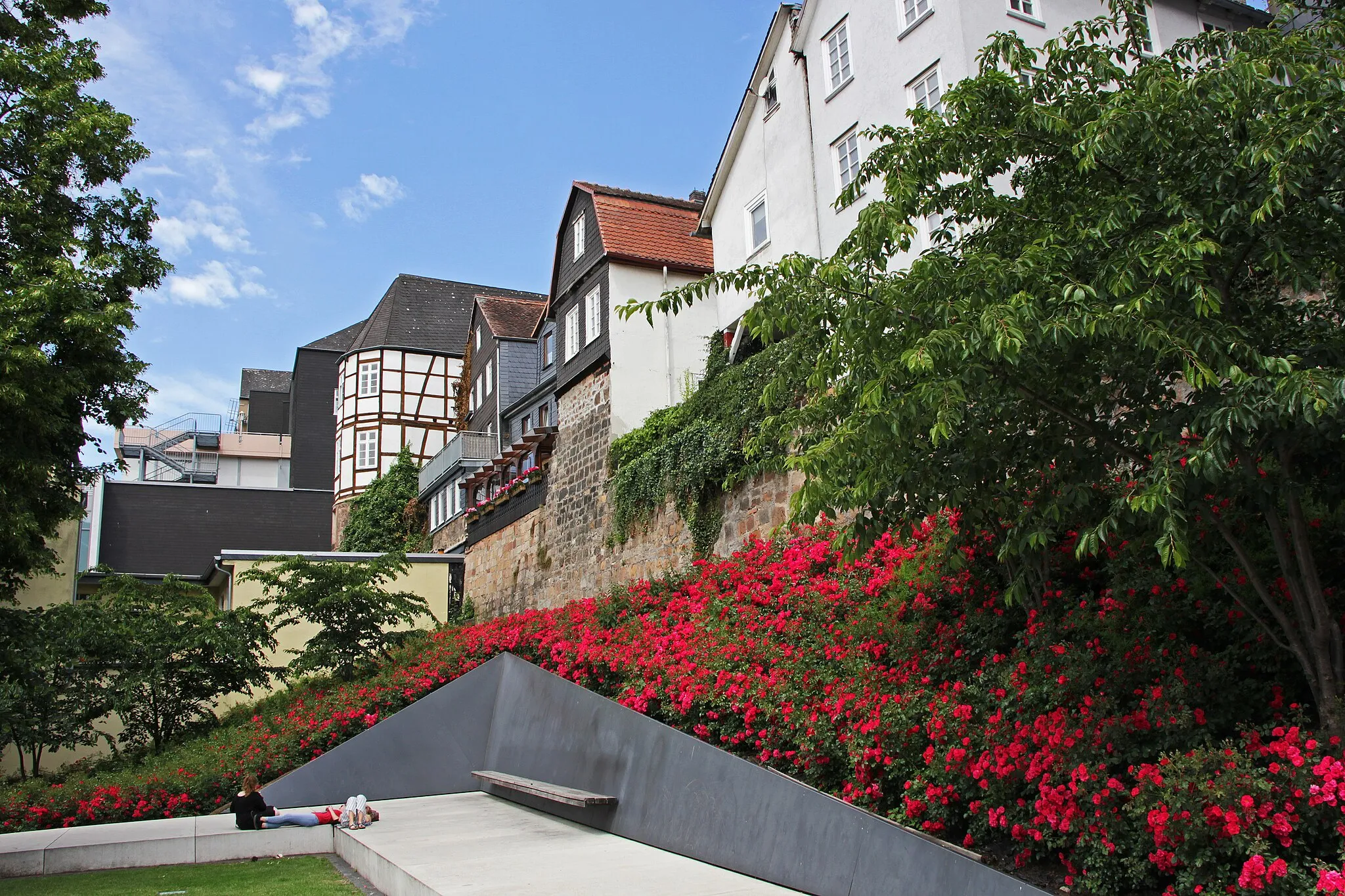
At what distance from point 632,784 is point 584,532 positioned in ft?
35.8

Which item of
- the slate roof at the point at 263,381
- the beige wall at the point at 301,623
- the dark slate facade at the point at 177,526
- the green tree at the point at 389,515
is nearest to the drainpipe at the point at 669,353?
the beige wall at the point at 301,623

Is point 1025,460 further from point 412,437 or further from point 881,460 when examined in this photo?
point 412,437

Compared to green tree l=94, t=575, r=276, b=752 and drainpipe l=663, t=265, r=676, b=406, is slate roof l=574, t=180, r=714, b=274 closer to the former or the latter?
drainpipe l=663, t=265, r=676, b=406

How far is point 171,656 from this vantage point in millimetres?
14984

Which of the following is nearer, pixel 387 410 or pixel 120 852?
pixel 120 852

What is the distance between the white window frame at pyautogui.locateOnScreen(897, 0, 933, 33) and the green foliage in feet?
17.9

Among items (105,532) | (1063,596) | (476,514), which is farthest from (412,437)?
(1063,596)

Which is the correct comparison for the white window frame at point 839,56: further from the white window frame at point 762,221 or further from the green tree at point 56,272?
the green tree at point 56,272

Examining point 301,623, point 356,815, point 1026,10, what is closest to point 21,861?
point 356,815

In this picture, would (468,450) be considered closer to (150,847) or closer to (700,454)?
(700,454)

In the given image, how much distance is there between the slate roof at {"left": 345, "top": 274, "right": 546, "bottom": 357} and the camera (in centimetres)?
3853

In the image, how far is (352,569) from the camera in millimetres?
15031

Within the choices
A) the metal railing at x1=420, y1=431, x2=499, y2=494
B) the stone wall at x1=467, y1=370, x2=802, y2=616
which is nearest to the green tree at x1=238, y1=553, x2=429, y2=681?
the stone wall at x1=467, y1=370, x2=802, y2=616

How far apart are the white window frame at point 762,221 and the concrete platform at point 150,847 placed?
1264 centimetres
